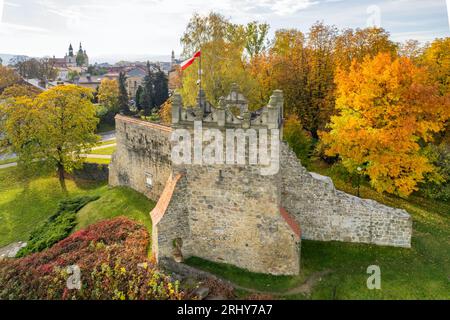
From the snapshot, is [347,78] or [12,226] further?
[12,226]

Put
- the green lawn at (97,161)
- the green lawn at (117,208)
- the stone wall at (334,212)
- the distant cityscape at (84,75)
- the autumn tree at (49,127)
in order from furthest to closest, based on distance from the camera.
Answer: the distant cityscape at (84,75) → the green lawn at (97,161) → the autumn tree at (49,127) → the green lawn at (117,208) → the stone wall at (334,212)

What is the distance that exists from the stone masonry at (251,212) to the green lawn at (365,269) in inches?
19.2

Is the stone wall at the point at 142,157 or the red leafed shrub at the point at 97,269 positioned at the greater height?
the stone wall at the point at 142,157

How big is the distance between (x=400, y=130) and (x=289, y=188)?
23.3ft

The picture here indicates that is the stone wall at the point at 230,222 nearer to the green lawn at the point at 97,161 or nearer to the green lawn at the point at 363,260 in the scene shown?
the green lawn at the point at 363,260

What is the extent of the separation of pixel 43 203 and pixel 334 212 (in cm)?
2566

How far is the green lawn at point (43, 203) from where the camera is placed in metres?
23.2

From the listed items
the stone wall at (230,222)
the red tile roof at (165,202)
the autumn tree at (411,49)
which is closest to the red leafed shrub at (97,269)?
the stone wall at (230,222)

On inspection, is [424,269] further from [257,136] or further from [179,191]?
[179,191]

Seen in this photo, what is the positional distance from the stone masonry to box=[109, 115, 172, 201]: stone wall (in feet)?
15.4

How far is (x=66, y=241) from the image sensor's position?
20.3 metres

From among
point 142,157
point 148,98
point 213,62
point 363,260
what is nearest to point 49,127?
point 142,157

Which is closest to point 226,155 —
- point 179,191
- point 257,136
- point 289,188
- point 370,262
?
point 257,136

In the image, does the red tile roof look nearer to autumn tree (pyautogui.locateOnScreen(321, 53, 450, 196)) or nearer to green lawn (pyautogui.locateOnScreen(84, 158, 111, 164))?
autumn tree (pyautogui.locateOnScreen(321, 53, 450, 196))
